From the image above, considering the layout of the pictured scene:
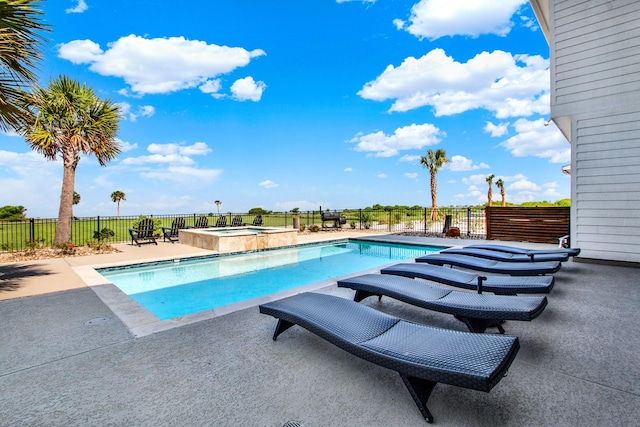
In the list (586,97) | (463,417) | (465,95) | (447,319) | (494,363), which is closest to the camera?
(494,363)

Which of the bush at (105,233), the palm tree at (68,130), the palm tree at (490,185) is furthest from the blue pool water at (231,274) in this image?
the palm tree at (490,185)

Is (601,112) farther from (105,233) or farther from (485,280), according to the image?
(105,233)

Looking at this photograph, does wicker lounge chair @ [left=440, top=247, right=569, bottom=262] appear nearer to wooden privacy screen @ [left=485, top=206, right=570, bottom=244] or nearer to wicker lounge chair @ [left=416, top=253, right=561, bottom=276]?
wicker lounge chair @ [left=416, top=253, right=561, bottom=276]

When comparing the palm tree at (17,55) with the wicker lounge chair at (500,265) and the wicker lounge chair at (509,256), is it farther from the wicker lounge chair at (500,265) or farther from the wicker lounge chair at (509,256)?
the wicker lounge chair at (509,256)

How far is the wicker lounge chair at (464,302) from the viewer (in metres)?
2.42

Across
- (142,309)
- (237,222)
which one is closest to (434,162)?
(237,222)

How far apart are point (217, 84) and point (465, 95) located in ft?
44.8

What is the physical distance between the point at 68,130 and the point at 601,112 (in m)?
13.8

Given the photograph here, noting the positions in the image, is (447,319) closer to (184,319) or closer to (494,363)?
(494,363)

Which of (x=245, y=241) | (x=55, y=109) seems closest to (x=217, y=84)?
(x=55, y=109)

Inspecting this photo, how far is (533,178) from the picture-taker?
57.5 feet

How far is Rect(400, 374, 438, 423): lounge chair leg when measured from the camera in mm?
1666

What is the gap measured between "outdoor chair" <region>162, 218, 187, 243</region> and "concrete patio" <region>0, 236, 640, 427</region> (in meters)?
8.50

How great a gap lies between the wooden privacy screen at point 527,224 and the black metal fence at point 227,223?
158cm
